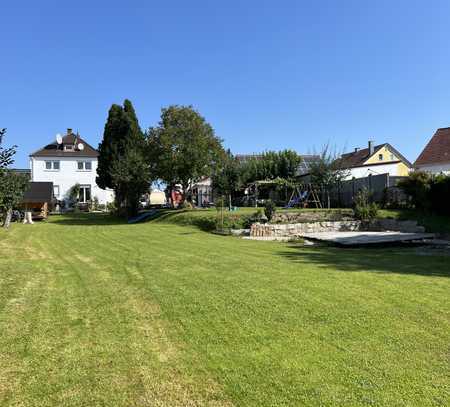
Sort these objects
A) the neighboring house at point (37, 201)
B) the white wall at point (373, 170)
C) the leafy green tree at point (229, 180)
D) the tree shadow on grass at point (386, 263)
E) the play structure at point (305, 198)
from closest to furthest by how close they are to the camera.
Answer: the tree shadow on grass at point (386, 263)
the play structure at point (305, 198)
the neighboring house at point (37, 201)
the leafy green tree at point (229, 180)
the white wall at point (373, 170)

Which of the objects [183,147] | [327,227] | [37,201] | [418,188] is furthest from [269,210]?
[37,201]

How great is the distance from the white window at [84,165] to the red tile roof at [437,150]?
35022mm

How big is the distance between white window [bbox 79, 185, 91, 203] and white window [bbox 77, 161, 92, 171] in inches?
80.0

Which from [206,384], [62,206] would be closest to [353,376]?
[206,384]

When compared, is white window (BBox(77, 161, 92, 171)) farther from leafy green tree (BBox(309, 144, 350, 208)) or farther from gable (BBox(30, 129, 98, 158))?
leafy green tree (BBox(309, 144, 350, 208))

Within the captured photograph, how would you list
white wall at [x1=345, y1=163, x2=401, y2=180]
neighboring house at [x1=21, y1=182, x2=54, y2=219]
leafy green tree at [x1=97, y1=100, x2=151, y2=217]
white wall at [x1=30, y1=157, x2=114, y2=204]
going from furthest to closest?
white wall at [x1=30, y1=157, x2=114, y2=204]
white wall at [x1=345, y1=163, x2=401, y2=180]
neighboring house at [x1=21, y1=182, x2=54, y2=219]
leafy green tree at [x1=97, y1=100, x2=151, y2=217]

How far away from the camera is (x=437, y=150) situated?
37.0 meters

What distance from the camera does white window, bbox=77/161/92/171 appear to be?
152ft

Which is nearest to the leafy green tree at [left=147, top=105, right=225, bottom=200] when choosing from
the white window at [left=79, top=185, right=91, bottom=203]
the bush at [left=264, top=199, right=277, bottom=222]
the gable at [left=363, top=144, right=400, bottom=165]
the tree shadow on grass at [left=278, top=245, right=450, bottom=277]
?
the bush at [left=264, top=199, right=277, bottom=222]

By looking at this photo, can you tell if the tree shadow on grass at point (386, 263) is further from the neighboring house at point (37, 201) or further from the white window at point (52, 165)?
the white window at point (52, 165)

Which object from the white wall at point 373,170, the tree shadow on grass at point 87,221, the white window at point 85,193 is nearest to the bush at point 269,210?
the tree shadow on grass at point 87,221

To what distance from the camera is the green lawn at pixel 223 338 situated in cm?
293

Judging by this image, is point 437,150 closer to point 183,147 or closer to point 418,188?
point 418,188

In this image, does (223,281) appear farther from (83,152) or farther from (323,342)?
(83,152)
